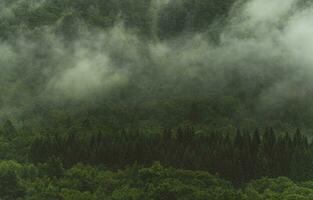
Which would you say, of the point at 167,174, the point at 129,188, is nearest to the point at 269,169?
the point at 167,174

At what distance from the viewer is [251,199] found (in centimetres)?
14662

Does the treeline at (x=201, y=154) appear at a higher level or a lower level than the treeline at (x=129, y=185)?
higher

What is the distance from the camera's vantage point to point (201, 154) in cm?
18625

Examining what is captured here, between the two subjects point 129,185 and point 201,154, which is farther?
point 201,154

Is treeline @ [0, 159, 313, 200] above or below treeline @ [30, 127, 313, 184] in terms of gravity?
below

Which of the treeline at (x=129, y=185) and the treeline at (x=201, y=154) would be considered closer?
the treeline at (x=129, y=185)

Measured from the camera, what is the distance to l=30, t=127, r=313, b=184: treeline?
177750mm

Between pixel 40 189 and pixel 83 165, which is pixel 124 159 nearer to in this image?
pixel 83 165

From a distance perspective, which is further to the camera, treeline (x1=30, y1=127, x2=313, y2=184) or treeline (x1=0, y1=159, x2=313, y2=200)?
treeline (x1=30, y1=127, x2=313, y2=184)

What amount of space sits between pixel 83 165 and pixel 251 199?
56554 millimetres

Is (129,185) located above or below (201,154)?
below

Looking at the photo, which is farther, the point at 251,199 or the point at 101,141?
the point at 101,141

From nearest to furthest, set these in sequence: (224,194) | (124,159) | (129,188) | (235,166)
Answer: (224,194)
(129,188)
(235,166)
(124,159)

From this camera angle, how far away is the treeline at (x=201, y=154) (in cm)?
17775
